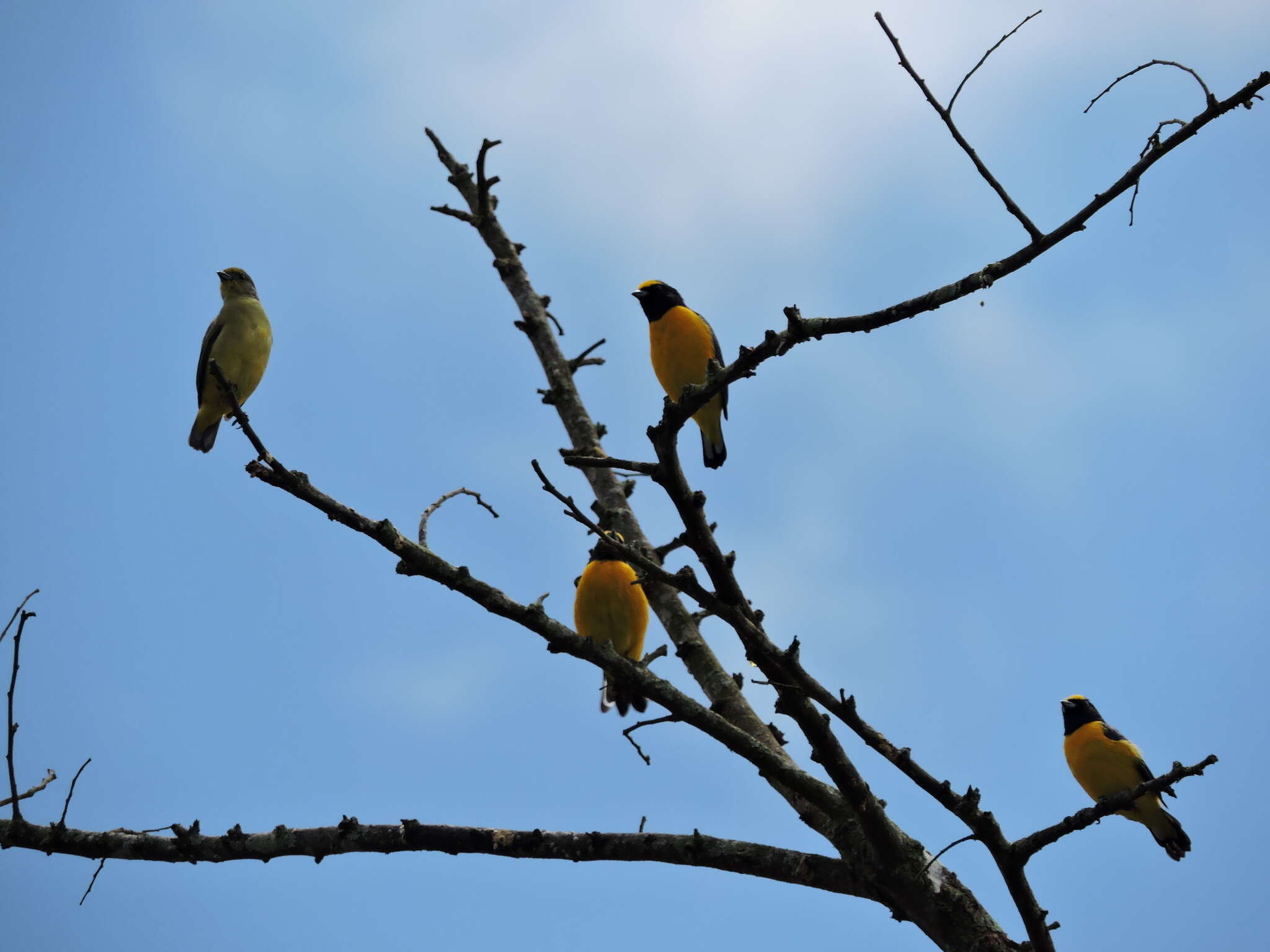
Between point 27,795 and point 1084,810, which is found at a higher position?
point 1084,810

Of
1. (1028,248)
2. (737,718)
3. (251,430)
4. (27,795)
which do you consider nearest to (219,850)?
(27,795)

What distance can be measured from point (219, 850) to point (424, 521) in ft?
6.72

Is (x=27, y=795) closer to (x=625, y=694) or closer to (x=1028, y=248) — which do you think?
(x=625, y=694)

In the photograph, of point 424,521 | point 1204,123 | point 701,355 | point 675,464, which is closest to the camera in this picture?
point 1204,123

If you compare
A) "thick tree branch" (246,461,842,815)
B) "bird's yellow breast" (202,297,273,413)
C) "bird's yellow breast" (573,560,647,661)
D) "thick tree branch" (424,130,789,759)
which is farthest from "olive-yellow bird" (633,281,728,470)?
"thick tree branch" (246,461,842,815)

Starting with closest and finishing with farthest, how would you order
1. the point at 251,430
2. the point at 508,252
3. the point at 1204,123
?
the point at 1204,123
the point at 251,430
the point at 508,252

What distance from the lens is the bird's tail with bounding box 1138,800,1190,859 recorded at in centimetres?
749

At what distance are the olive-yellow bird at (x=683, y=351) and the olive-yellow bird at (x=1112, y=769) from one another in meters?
3.81

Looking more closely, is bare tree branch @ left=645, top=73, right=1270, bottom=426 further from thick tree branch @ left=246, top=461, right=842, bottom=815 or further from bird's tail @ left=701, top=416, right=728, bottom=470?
bird's tail @ left=701, top=416, right=728, bottom=470

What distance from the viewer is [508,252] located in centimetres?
922

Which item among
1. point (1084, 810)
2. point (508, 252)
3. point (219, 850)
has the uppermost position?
point (508, 252)

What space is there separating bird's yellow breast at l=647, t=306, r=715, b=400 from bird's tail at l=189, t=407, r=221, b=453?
3.57m

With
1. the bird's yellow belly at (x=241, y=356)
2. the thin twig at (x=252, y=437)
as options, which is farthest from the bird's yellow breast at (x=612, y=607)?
the thin twig at (x=252, y=437)

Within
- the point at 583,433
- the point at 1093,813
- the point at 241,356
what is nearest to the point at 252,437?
the point at 241,356
